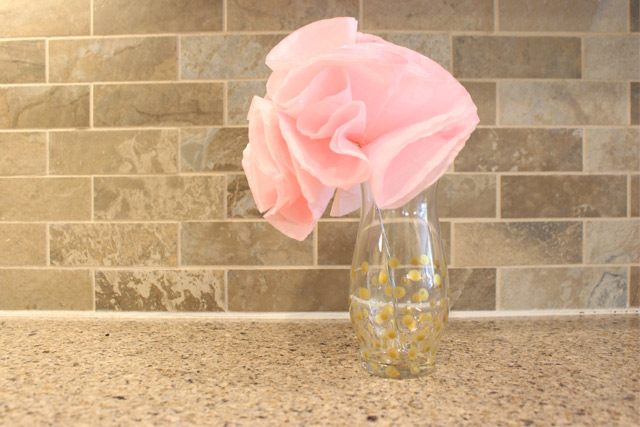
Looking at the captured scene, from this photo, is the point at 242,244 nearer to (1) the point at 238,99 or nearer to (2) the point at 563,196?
(1) the point at 238,99

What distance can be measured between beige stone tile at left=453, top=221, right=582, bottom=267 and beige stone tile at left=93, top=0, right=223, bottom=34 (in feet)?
2.10

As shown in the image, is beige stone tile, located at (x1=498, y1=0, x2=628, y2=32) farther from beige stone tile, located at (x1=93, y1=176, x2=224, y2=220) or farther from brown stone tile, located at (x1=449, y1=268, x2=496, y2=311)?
beige stone tile, located at (x1=93, y1=176, x2=224, y2=220)

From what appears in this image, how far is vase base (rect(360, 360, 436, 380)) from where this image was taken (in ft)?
2.00

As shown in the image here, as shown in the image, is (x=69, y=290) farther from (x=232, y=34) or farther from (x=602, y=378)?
(x=602, y=378)

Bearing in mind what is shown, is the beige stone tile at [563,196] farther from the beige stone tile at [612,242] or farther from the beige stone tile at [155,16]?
the beige stone tile at [155,16]

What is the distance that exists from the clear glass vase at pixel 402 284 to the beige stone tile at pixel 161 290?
46 centimetres

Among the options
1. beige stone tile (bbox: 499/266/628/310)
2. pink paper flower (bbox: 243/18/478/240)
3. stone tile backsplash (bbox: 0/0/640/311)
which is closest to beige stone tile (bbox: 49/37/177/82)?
stone tile backsplash (bbox: 0/0/640/311)

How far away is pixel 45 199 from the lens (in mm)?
1010

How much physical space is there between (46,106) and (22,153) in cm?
11

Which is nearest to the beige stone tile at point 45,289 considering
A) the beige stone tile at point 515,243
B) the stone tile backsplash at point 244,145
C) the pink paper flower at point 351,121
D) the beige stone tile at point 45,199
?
the stone tile backsplash at point 244,145

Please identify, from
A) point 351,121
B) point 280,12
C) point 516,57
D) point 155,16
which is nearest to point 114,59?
point 155,16

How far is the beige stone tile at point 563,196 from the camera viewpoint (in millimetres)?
991

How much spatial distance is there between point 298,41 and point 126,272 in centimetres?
65

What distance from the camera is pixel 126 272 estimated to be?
1002 millimetres
